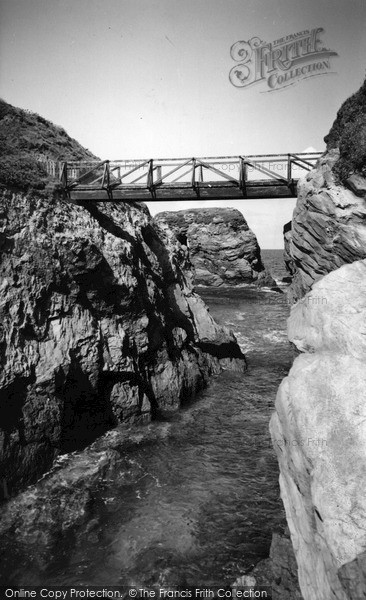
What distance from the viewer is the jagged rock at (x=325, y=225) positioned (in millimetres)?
Answer: 12109

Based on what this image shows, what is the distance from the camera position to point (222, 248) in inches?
2840

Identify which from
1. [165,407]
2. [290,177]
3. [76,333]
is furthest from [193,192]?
[165,407]

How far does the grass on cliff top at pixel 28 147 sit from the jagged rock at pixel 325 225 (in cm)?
1086

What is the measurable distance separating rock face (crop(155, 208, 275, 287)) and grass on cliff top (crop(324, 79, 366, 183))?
53004mm

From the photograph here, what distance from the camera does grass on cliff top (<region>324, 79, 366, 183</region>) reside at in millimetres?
12023

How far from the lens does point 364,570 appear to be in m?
5.30

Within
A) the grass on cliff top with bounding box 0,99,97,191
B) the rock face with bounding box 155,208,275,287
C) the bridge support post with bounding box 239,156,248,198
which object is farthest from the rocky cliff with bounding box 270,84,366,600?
the rock face with bounding box 155,208,275,287

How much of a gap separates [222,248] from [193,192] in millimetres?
54845

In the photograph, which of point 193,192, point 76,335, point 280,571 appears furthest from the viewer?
point 193,192

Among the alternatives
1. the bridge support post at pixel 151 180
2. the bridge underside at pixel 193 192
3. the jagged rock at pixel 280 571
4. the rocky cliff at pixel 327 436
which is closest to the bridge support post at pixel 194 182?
the bridge underside at pixel 193 192

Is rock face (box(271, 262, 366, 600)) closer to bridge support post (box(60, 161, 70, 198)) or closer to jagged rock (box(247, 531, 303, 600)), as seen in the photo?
jagged rock (box(247, 531, 303, 600))

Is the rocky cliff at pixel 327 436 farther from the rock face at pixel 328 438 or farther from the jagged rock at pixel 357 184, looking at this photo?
the jagged rock at pixel 357 184

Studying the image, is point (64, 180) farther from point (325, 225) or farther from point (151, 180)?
point (325, 225)

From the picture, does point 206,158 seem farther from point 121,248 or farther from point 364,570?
point 364,570
